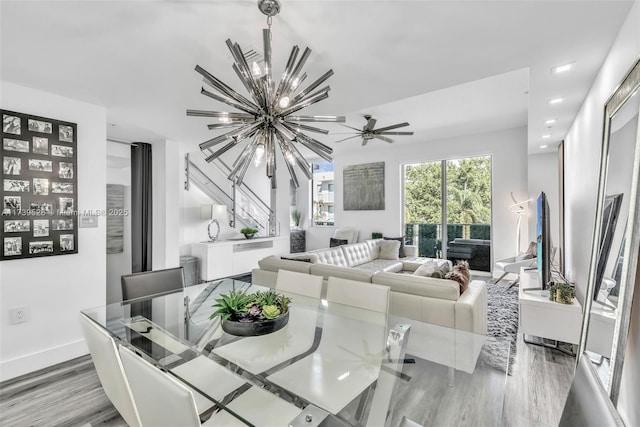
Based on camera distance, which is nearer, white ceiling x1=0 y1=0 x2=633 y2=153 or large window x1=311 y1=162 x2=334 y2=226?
white ceiling x1=0 y1=0 x2=633 y2=153

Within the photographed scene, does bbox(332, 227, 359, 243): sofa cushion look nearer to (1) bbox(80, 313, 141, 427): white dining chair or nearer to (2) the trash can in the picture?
(2) the trash can

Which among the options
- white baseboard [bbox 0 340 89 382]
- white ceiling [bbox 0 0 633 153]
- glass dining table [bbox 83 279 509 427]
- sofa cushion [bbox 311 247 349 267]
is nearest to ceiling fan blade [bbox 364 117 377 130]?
white ceiling [bbox 0 0 633 153]

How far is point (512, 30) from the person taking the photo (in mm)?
1801

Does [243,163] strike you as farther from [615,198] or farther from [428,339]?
[615,198]

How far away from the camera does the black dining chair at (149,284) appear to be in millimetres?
2588

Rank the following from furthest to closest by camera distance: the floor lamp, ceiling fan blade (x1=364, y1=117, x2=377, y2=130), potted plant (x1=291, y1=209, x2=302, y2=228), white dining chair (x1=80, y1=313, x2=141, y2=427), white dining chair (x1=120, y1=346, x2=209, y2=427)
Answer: potted plant (x1=291, y1=209, x2=302, y2=228), the floor lamp, ceiling fan blade (x1=364, y1=117, x2=377, y2=130), white dining chair (x1=80, y1=313, x2=141, y2=427), white dining chair (x1=120, y1=346, x2=209, y2=427)

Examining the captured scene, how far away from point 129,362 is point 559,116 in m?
4.58

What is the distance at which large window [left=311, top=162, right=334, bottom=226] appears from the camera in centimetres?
873

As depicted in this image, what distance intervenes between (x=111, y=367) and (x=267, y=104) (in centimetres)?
156

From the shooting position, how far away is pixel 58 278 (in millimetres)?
2787

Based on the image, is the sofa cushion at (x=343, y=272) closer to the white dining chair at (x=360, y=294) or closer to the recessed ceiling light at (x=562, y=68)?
the white dining chair at (x=360, y=294)

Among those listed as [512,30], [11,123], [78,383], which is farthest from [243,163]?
[78,383]

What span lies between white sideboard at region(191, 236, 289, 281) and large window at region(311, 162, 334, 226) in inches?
80.9

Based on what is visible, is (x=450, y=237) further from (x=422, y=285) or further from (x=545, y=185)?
(x=422, y=285)
